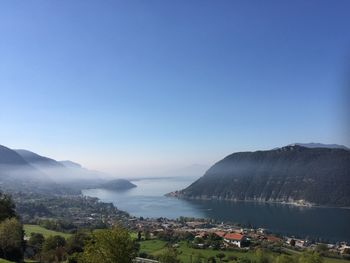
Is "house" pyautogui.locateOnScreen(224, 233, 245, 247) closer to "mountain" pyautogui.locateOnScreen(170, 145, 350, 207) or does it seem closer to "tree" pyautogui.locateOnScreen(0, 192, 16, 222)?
"tree" pyautogui.locateOnScreen(0, 192, 16, 222)

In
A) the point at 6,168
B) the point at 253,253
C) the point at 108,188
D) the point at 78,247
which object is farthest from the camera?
the point at 108,188

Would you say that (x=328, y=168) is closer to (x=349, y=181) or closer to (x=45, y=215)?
(x=349, y=181)

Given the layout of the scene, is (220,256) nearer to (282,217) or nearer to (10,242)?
(10,242)

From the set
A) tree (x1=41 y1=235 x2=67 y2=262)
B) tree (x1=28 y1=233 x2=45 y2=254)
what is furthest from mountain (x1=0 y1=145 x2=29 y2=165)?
tree (x1=41 y1=235 x2=67 y2=262)

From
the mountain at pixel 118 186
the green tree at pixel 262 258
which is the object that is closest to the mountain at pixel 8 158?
the mountain at pixel 118 186

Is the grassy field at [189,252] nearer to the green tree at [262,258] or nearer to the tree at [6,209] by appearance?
the green tree at [262,258]

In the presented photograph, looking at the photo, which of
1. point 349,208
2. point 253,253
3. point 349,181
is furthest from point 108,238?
point 349,181
